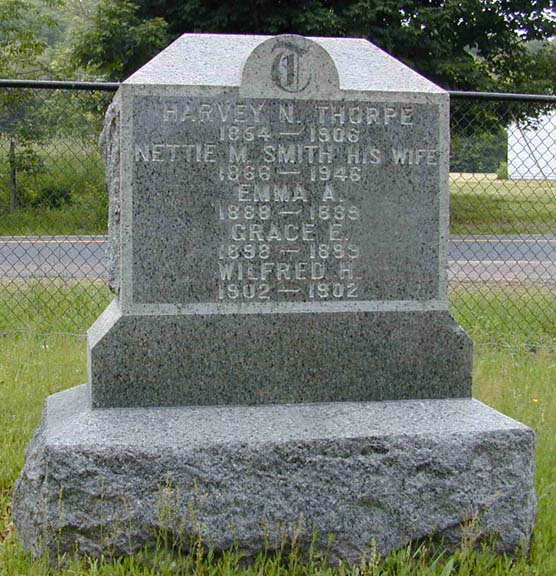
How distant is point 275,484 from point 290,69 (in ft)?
4.77

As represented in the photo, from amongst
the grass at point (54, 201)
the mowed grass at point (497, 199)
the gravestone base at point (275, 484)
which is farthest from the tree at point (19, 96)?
the gravestone base at point (275, 484)

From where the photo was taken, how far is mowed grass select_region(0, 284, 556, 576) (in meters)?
2.69

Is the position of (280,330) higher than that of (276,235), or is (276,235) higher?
(276,235)

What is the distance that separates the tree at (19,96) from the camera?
7.37m

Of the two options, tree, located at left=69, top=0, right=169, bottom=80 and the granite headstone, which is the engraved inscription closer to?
the granite headstone

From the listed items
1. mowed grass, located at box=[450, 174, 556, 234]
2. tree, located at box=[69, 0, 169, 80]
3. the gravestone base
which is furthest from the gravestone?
tree, located at box=[69, 0, 169, 80]

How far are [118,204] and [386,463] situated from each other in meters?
1.32

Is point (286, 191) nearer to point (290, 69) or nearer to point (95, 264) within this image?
point (290, 69)

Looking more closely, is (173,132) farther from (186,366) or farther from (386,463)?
(386,463)

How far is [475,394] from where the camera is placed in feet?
15.3

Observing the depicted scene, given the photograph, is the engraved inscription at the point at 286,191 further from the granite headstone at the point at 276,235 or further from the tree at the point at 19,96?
the tree at the point at 19,96

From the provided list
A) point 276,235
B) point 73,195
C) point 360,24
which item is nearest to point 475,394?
point 276,235

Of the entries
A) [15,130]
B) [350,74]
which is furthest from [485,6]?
[350,74]

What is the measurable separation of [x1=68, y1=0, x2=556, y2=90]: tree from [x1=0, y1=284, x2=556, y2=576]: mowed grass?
6.72m
